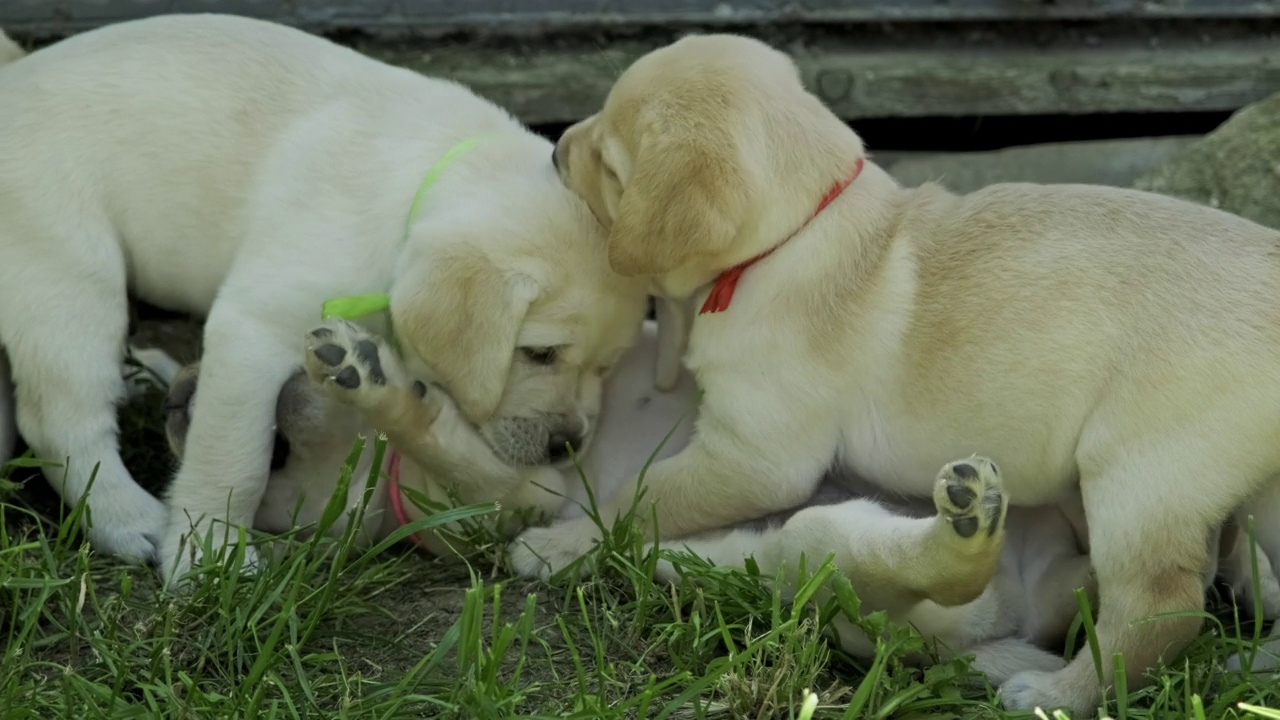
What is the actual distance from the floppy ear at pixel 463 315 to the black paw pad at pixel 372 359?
0.28 feet

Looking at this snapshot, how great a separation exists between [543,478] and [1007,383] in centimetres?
144

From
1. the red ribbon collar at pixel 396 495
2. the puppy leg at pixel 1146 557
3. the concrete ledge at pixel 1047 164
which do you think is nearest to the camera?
the puppy leg at pixel 1146 557

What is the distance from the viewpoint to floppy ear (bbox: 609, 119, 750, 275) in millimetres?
3602

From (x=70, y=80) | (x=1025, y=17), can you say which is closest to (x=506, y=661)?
(x=70, y=80)

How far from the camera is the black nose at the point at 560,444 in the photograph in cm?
419

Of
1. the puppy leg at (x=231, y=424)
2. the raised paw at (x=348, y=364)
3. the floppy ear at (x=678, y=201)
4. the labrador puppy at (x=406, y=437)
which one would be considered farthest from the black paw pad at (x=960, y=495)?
the puppy leg at (x=231, y=424)

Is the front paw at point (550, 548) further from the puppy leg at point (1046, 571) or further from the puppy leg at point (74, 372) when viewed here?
the puppy leg at point (1046, 571)

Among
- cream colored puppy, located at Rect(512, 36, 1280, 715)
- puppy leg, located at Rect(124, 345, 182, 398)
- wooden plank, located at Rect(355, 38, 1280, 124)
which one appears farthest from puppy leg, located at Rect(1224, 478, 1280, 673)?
puppy leg, located at Rect(124, 345, 182, 398)

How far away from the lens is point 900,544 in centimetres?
345

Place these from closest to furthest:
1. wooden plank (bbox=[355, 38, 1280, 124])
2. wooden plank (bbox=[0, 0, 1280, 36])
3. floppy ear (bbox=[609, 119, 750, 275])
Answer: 1. floppy ear (bbox=[609, 119, 750, 275])
2. wooden plank (bbox=[0, 0, 1280, 36])
3. wooden plank (bbox=[355, 38, 1280, 124])

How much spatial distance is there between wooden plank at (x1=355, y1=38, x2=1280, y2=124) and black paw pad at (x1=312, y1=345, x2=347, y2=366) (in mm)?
2231

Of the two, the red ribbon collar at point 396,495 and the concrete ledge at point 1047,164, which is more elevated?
the concrete ledge at point 1047,164

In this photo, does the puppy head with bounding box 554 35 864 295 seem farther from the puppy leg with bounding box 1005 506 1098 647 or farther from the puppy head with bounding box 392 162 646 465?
the puppy leg with bounding box 1005 506 1098 647

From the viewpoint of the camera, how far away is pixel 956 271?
3816 millimetres
